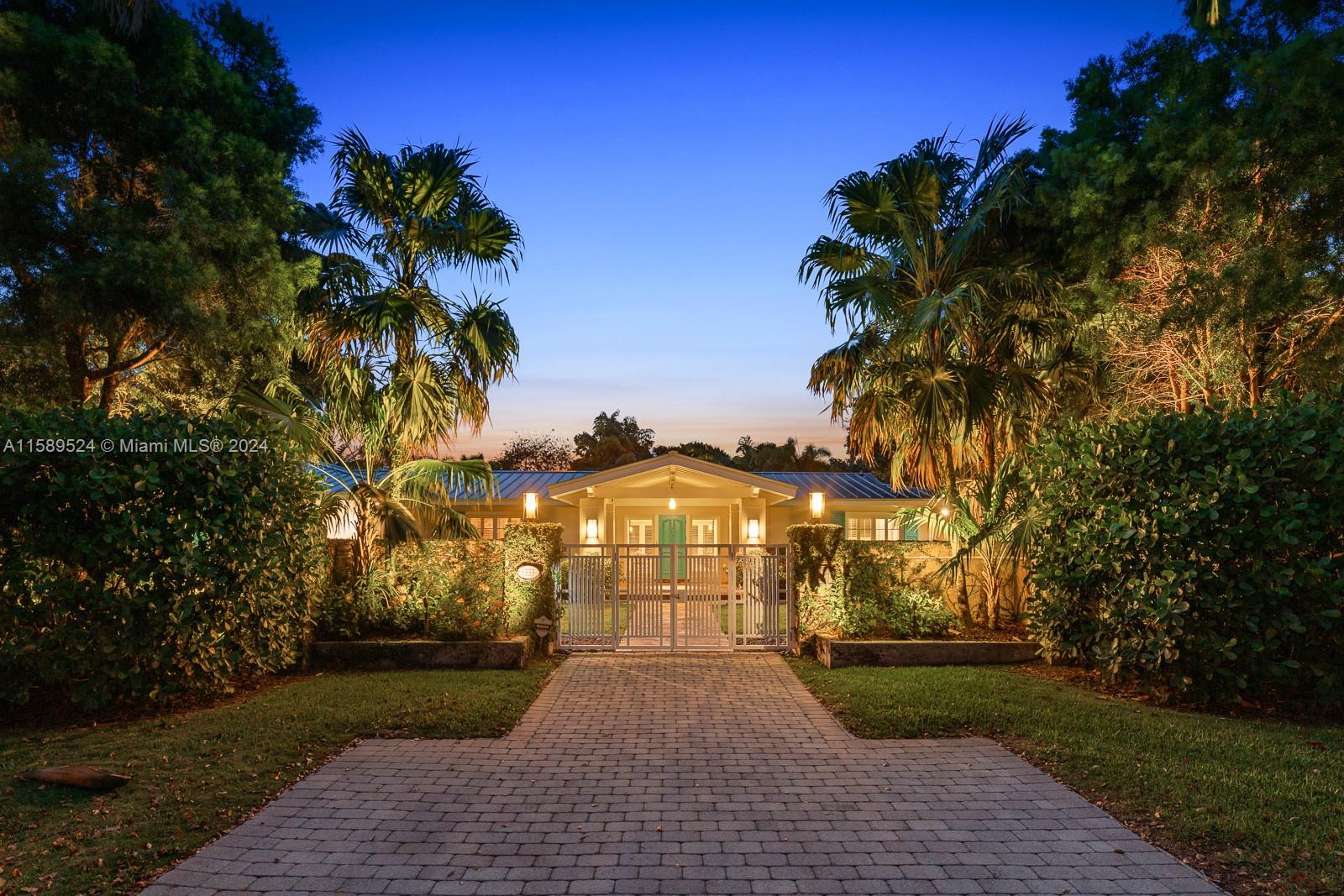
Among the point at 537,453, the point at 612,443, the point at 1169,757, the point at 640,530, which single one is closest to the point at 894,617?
the point at 1169,757

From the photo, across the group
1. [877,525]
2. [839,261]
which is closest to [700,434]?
[877,525]

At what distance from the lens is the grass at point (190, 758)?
3.95 meters

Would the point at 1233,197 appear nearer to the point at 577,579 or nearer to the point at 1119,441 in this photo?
the point at 1119,441

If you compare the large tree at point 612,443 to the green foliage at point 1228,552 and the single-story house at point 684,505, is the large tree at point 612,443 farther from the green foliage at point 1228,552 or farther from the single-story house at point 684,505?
the green foliage at point 1228,552

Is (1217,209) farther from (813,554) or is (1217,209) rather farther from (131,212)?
(131,212)

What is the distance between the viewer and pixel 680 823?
453cm

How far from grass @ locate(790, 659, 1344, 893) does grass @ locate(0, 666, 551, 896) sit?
13.3ft

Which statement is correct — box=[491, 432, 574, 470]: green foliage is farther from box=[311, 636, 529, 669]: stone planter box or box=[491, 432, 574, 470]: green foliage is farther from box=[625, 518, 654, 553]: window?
box=[311, 636, 529, 669]: stone planter box

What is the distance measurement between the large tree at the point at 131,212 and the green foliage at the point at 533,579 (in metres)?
4.47

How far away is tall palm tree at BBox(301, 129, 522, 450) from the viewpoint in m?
9.83

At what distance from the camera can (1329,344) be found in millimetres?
8852

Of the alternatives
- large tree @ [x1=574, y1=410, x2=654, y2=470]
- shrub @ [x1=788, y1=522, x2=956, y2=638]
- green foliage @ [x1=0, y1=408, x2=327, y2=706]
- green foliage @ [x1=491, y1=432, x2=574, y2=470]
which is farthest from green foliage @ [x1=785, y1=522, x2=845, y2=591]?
green foliage @ [x1=491, y1=432, x2=574, y2=470]

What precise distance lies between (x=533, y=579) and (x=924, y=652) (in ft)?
18.2

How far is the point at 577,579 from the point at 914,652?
487cm
